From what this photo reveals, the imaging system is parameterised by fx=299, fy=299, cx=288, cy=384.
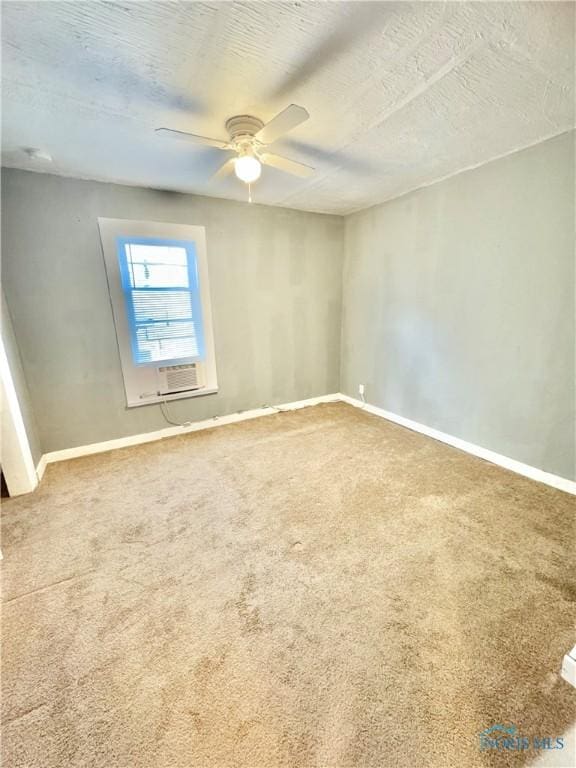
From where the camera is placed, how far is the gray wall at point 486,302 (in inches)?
80.3

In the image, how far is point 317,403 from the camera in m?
4.01

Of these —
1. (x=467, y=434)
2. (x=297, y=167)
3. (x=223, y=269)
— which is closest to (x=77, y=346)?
(x=223, y=269)

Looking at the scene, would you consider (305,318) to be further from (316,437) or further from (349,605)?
(349,605)

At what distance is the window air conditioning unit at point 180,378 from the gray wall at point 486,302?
→ 6.71 feet

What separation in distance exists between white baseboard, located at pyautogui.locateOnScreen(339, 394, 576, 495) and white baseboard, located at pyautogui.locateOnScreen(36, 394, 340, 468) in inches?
34.9

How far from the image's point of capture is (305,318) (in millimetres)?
3703

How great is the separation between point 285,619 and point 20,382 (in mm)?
2534

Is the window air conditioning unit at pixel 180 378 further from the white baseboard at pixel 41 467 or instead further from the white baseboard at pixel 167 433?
the white baseboard at pixel 41 467

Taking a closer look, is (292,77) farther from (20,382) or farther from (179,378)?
(20,382)

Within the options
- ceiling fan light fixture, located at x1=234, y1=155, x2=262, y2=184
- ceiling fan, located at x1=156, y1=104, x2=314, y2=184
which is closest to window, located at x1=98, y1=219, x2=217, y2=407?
ceiling fan, located at x1=156, y1=104, x2=314, y2=184

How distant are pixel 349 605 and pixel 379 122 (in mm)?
2565

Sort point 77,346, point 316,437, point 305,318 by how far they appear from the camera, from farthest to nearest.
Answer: point 305,318
point 316,437
point 77,346

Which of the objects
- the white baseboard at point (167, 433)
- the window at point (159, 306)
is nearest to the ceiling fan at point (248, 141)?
the window at point (159, 306)

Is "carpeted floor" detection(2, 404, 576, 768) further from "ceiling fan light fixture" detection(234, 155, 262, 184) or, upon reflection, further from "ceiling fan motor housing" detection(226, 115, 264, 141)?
"ceiling fan motor housing" detection(226, 115, 264, 141)
